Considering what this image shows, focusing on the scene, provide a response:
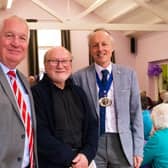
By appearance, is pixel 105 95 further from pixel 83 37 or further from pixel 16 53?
pixel 83 37

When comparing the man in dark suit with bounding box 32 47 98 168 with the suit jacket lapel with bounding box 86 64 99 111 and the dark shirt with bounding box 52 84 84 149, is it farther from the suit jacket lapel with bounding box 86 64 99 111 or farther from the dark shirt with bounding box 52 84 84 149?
the suit jacket lapel with bounding box 86 64 99 111

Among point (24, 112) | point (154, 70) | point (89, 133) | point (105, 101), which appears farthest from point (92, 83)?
Answer: point (154, 70)

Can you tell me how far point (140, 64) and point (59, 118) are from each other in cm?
819

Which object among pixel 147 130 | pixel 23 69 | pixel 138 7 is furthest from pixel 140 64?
pixel 147 130

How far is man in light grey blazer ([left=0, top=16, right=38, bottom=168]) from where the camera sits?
160cm

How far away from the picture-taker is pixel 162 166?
2693 millimetres

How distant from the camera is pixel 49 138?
1.97 meters

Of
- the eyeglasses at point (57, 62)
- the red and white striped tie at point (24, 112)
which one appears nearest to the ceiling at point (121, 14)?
the eyeglasses at point (57, 62)

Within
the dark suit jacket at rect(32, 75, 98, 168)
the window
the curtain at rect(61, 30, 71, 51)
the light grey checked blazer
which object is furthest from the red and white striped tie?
the curtain at rect(61, 30, 71, 51)

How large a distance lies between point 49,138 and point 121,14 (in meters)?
7.11

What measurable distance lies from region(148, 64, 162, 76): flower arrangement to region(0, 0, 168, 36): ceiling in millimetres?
932

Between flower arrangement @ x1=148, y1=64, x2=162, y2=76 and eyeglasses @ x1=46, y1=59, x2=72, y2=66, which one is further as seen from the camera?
flower arrangement @ x1=148, y1=64, x2=162, y2=76

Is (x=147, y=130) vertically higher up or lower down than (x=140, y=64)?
lower down

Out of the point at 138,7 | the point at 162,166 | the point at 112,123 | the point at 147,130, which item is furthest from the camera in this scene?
the point at 138,7
